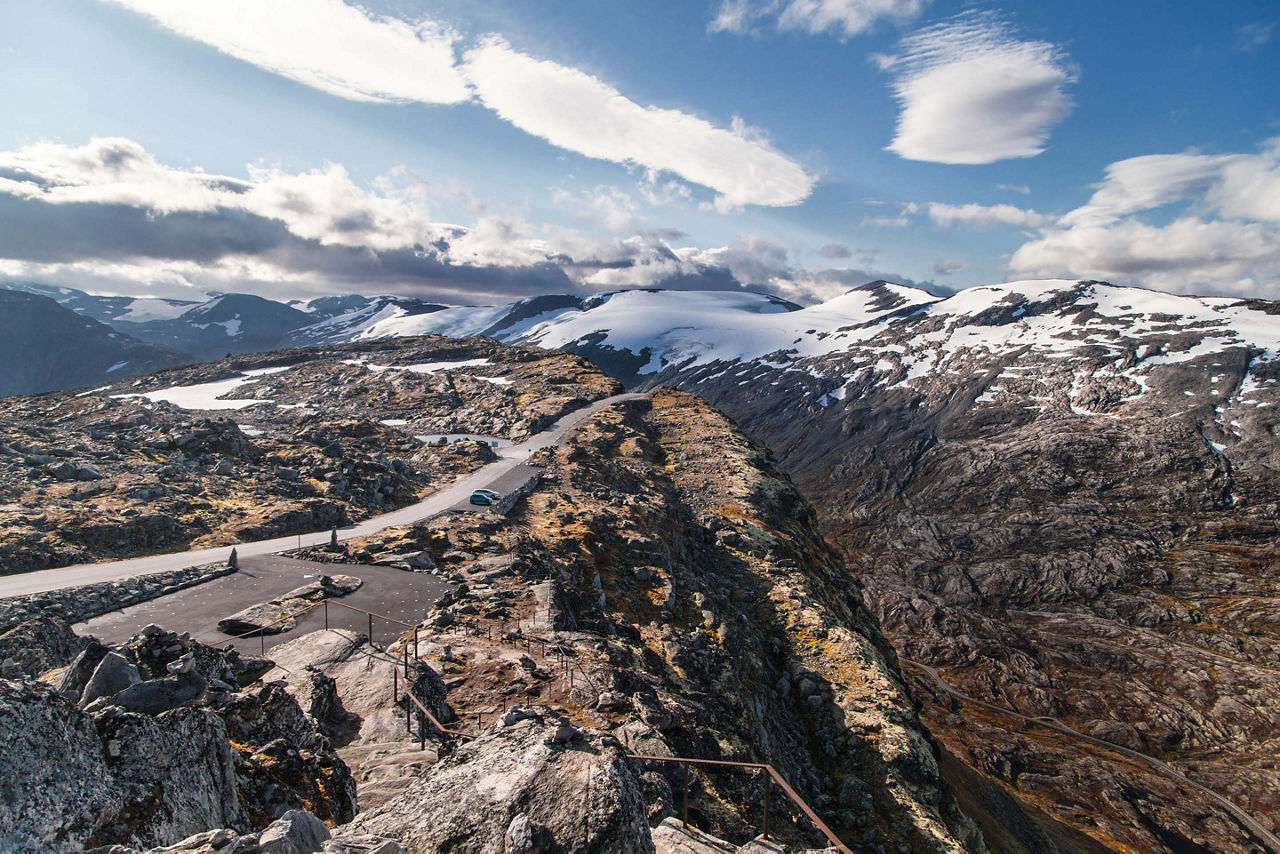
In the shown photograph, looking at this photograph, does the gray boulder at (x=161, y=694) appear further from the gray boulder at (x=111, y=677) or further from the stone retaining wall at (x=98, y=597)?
the stone retaining wall at (x=98, y=597)

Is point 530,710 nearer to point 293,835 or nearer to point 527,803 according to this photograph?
point 527,803

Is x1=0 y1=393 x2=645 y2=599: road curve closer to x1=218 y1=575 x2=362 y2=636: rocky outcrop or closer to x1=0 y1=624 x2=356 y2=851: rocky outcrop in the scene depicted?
x1=218 y1=575 x2=362 y2=636: rocky outcrop

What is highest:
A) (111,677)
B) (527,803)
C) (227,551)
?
(527,803)

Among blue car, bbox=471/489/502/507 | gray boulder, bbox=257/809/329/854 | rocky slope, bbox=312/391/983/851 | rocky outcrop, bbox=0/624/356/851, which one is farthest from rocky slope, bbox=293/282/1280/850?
gray boulder, bbox=257/809/329/854

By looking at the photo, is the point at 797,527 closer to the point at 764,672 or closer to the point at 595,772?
the point at 764,672

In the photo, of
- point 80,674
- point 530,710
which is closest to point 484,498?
point 80,674

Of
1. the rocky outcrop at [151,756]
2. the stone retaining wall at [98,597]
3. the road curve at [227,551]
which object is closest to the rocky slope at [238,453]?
the road curve at [227,551]
